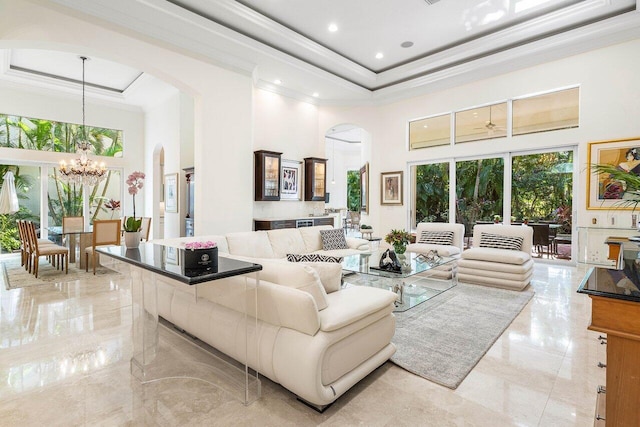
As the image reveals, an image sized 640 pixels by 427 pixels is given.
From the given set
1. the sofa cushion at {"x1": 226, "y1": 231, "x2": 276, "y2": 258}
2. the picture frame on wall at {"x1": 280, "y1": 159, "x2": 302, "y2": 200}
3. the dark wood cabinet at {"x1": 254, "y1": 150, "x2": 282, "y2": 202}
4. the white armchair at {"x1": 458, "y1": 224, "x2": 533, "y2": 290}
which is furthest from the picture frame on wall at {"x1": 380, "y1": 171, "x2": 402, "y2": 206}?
the sofa cushion at {"x1": 226, "y1": 231, "x2": 276, "y2": 258}

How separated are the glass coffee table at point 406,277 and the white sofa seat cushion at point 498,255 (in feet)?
1.34

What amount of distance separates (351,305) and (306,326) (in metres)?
0.42

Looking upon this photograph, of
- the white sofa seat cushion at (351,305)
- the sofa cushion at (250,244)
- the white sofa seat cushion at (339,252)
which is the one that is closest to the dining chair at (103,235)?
the sofa cushion at (250,244)

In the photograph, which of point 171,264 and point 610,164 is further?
point 610,164

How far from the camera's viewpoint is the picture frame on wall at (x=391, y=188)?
819 cm

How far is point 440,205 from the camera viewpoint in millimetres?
7738

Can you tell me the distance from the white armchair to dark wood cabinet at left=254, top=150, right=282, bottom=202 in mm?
3958

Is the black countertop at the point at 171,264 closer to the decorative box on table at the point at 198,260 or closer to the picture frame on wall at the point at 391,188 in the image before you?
the decorative box on table at the point at 198,260

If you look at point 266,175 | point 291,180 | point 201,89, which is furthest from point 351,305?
point 291,180

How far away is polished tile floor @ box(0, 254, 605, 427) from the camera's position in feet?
6.30

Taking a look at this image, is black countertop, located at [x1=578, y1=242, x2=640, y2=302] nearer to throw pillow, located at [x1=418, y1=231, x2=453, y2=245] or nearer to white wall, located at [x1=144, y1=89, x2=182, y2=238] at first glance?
throw pillow, located at [x1=418, y1=231, x2=453, y2=245]

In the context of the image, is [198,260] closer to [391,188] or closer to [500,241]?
[500,241]

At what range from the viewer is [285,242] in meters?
5.03

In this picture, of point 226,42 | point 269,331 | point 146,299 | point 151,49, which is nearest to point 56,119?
point 151,49
